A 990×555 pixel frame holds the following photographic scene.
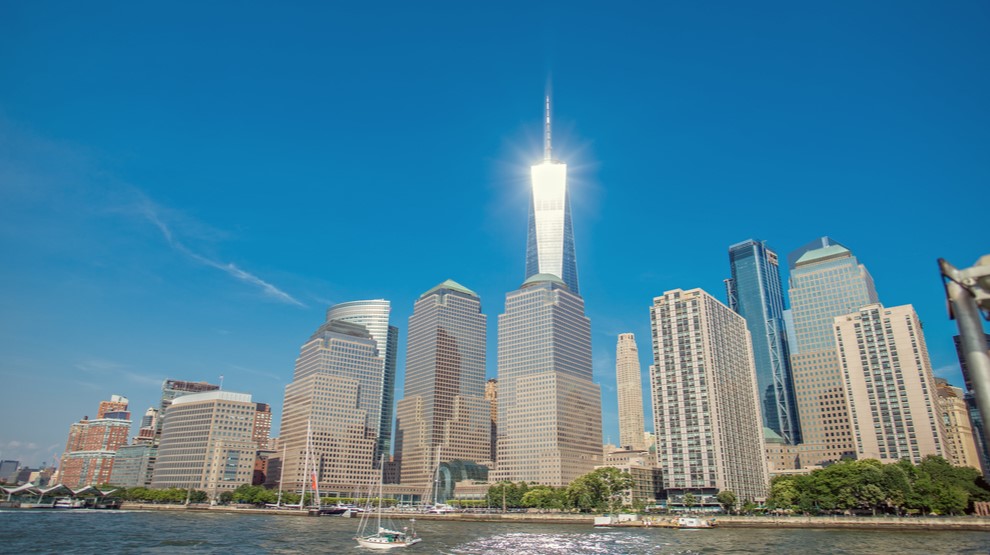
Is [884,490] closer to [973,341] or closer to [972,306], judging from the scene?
[972,306]

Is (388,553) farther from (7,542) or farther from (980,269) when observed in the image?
(980,269)

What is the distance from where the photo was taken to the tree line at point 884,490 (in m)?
167

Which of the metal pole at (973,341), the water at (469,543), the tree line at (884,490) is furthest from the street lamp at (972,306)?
the tree line at (884,490)

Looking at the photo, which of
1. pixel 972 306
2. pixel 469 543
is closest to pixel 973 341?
pixel 972 306

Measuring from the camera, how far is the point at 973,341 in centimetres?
1001

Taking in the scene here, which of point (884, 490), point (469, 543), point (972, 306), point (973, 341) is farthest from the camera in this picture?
point (884, 490)

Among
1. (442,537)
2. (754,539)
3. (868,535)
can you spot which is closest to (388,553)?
(442,537)

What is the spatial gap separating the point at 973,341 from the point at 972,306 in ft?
3.49

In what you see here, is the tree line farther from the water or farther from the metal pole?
the metal pole

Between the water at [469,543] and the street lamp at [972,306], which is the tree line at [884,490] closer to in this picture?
the water at [469,543]

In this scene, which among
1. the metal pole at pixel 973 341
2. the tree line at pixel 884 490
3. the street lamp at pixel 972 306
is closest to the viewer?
the metal pole at pixel 973 341

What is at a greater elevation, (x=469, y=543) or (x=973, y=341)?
(x=973, y=341)

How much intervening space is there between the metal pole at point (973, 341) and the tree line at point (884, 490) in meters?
188

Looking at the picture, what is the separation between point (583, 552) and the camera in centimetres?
10038
